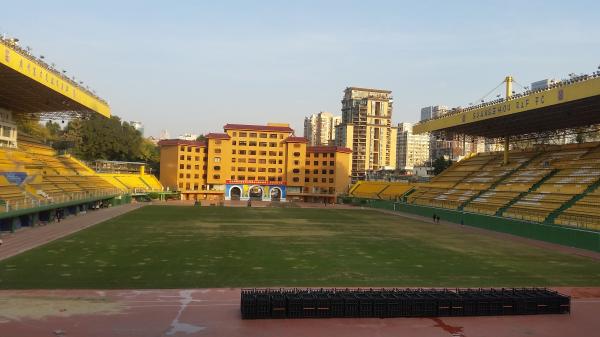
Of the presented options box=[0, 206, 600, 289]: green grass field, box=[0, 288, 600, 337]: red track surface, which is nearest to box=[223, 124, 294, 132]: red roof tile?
box=[0, 206, 600, 289]: green grass field

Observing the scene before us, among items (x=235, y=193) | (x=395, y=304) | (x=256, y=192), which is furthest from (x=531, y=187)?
(x=235, y=193)

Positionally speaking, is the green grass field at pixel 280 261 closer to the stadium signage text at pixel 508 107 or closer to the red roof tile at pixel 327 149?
the stadium signage text at pixel 508 107

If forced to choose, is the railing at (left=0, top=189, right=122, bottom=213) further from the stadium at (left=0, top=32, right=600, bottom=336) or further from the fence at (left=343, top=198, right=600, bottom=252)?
the fence at (left=343, top=198, right=600, bottom=252)

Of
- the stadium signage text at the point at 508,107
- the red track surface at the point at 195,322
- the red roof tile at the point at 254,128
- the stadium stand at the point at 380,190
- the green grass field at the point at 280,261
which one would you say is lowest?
the red track surface at the point at 195,322

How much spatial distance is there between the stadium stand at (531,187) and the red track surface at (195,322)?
77.6ft

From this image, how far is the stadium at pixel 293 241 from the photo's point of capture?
1562cm

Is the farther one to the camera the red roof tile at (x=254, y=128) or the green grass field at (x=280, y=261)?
the red roof tile at (x=254, y=128)

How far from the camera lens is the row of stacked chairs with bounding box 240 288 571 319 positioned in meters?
15.6

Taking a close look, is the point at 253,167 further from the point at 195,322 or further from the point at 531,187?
the point at 195,322

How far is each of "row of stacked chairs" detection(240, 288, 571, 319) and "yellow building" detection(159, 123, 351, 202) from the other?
261ft

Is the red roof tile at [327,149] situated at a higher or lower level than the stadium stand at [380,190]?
higher

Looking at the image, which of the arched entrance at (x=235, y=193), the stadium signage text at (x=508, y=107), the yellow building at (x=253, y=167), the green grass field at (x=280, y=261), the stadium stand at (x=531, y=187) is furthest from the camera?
the yellow building at (x=253, y=167)

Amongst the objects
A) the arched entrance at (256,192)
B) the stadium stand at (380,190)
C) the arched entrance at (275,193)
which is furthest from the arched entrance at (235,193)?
the stadium stand at (380,190)

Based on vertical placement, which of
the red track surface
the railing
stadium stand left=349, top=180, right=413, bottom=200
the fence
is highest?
stadium stand left=349, top=180, right=413, bottom=200
